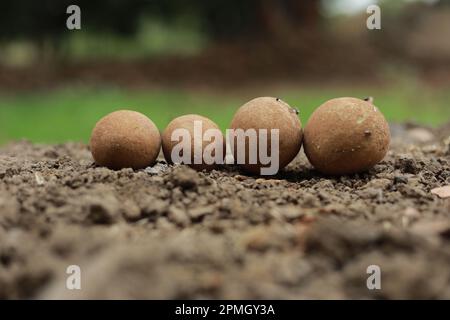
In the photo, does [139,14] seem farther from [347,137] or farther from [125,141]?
[347,137]

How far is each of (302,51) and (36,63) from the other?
769cm

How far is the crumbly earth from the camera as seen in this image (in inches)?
79.6

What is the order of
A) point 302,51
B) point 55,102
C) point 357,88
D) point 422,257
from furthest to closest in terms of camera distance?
Result: 1. point 302,51
2. point 357,88
3. point 55,102
4. point 422,257

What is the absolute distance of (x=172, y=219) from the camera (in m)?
2.56

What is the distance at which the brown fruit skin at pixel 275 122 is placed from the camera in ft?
11.2

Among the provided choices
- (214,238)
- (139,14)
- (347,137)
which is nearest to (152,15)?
(139,14)

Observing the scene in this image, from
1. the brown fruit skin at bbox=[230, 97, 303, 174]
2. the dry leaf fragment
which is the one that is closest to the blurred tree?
the brown fruit skin at bbox=[230, 97, 303, 174]

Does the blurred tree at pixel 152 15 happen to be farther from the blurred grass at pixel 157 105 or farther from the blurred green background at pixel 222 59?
the blurred grass at pixel 157 105

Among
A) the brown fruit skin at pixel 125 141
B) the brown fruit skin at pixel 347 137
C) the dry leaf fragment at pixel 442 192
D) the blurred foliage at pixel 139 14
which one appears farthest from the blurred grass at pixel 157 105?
the dry leaf fragment at pixel 442 192

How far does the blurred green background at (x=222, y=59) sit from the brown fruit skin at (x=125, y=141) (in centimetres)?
710

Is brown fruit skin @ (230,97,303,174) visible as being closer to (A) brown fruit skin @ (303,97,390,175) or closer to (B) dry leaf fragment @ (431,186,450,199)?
(A) brown fruit skin @ (303,97,390,175)
